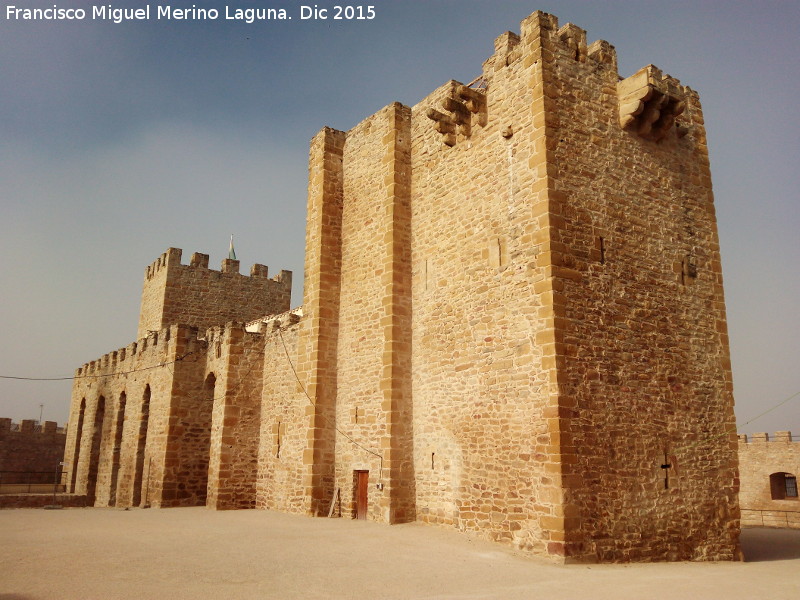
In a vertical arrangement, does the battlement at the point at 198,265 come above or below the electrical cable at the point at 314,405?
above

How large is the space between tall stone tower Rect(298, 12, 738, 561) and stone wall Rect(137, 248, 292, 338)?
12605 mm

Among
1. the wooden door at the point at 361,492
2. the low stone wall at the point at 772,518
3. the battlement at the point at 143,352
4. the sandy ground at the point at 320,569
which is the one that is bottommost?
the low stone wall at the point at 772,518

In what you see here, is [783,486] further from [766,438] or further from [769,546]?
[769,546]

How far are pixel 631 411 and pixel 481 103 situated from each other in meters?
6.15

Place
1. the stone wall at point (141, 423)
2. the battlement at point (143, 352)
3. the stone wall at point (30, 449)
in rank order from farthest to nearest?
the stone wall at point (30, 449)
the battlement at point (143, 352)
the stone wall at point (141, 423)

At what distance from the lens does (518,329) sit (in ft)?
33.2

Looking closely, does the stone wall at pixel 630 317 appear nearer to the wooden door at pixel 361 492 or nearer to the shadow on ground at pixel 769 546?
the shadow on ground at pixel 769 546

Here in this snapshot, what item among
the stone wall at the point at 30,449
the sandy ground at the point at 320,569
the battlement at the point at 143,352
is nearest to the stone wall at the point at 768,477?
the sandy ground at the point at 320,569

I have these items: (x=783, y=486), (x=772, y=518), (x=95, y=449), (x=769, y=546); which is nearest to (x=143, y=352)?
(x=95, y=449)

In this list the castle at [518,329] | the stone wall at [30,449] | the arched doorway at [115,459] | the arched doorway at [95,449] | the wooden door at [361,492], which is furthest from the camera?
the stone wall at [30,449]

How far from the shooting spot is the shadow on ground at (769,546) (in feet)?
38.9

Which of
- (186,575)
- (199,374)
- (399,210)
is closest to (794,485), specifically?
(399,210)

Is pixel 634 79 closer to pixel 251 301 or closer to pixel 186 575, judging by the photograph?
pixel 186 575

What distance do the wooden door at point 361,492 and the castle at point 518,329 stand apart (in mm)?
52
